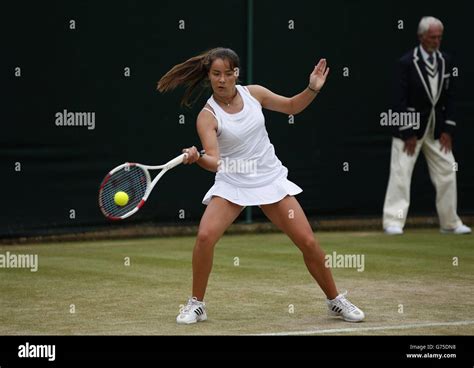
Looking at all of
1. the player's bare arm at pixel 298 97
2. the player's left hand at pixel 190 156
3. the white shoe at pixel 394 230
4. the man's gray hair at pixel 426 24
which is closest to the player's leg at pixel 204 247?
the player's left hand at pixel 190 156

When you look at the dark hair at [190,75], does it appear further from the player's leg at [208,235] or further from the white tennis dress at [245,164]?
the player's leg at [208,235]

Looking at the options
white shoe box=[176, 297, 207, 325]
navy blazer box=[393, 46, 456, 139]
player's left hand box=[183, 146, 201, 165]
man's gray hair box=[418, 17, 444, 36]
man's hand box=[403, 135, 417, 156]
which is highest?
man's gray hair box=[418, 17, 444, 36]

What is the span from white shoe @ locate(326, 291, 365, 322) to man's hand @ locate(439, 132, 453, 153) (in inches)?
225

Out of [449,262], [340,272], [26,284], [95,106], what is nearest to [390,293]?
[340,272]

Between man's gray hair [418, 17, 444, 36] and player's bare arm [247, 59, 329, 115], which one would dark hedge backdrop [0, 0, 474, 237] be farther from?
player's bare arm [247, 59, 329, 115]

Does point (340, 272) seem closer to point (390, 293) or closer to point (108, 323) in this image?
point (390, 293)

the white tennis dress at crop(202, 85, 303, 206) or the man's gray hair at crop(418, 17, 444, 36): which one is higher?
the man's gray hair at crop(418, 17, 444, 36)

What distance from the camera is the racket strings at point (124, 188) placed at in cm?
753

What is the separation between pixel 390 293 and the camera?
9.02 metres

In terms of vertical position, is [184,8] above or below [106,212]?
above

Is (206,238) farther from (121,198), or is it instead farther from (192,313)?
(121,198)

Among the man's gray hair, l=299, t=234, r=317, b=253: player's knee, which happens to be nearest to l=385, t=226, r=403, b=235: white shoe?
the man's gray hair

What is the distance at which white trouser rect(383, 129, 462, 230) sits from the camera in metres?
13.2

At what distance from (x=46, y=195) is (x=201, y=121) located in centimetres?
527
